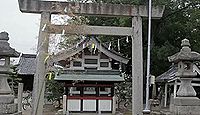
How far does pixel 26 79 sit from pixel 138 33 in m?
23.8

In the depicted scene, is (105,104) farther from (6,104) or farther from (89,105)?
(6,104)

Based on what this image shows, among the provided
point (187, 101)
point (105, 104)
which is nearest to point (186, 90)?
point (187, 101)

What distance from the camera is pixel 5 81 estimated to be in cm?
1079

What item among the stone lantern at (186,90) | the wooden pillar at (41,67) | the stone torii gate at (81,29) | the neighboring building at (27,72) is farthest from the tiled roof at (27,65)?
the stone lantern at (186,90)

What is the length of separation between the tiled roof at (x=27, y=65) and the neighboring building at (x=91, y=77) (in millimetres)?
10984

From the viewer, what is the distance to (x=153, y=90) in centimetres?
3111

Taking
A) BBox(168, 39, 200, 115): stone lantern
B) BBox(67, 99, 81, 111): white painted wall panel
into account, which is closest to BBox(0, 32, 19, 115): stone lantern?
BBox(168, 39, 200, 115): stone lantern

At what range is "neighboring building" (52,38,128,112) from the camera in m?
22.7

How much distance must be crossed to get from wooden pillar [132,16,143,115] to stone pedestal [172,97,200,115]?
3328mm

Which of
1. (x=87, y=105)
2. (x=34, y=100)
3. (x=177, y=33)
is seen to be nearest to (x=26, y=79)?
(x=87, y=105)

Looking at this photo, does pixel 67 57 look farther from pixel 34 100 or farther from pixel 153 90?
pixel 153 90

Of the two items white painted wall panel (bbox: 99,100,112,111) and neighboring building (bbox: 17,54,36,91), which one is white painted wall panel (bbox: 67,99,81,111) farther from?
neighboring building (bbox: 17,54,36,91)

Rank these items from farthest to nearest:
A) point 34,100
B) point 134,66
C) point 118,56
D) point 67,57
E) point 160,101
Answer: point 160,101, point 118,56, point 67,57, point 134,66, point 34,100

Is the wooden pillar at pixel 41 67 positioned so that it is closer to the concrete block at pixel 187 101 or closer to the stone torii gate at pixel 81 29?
the stone torii gate at pixel 81 29
